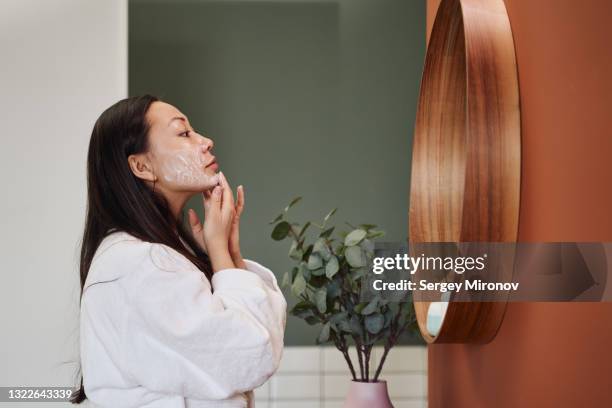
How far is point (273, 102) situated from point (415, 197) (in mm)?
1258

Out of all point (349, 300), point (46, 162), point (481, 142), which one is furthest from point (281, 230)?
point (481, 142)

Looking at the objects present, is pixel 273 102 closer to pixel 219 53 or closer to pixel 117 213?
pixel 219 53

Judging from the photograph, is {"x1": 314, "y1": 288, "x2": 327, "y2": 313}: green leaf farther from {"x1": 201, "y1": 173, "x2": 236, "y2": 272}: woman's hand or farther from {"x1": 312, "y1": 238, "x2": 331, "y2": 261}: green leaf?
{"x1": 201, "y1": 173, "x2": 236, "y2": 272}: woman's hand

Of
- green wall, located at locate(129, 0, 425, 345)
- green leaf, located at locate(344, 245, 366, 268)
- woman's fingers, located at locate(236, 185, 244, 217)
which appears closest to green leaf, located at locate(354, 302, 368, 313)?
green leaf, located at locate(344, 245, 366, 268)

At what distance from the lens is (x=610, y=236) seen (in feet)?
3.48

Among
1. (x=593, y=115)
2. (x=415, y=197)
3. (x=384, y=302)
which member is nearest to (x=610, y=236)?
(x=593, y=115)

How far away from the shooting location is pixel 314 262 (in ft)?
7.36

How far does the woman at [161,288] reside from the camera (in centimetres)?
131

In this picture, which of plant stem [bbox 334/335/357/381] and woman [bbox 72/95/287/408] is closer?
woman [bbox 72/95/287/408]

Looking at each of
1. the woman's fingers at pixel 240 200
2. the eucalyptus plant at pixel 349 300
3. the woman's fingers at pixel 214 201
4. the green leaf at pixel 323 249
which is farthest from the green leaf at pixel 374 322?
the woman's fingers at pixel 214 201

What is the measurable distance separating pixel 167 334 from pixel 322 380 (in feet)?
6.16

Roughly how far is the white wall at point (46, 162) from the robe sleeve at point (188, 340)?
1.13 m

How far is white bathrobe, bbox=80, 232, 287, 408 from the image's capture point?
4.29 feet

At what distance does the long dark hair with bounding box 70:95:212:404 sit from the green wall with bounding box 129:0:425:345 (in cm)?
159
